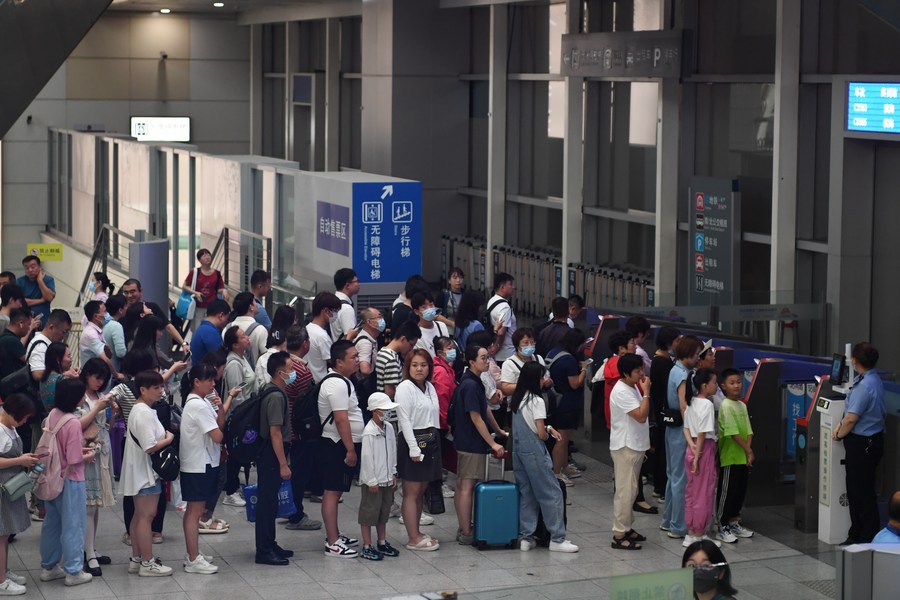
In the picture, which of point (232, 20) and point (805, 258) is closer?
point (805, 258)

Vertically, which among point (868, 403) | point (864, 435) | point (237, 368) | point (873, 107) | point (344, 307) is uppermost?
point (873, 107)

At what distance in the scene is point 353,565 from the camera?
28.7 ft

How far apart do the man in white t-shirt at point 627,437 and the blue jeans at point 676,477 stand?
1.05 ft

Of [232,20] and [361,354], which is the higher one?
[232,20]

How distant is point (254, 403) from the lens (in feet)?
27.9

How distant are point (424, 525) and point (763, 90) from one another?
309 inches

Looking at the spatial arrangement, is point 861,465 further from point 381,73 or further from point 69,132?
point 69,132

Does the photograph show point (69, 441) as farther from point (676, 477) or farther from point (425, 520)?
point (676, 477)

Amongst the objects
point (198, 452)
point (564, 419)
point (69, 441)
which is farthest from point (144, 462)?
point (564, 419)

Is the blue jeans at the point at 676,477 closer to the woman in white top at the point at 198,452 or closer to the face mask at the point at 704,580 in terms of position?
the woman in white top at the point at 198,452

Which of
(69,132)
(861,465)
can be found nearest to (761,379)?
(861,465)

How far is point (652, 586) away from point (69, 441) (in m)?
4.19

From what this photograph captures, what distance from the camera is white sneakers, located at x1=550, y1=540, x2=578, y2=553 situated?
911cm

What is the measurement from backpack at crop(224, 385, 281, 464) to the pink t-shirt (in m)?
0.97
